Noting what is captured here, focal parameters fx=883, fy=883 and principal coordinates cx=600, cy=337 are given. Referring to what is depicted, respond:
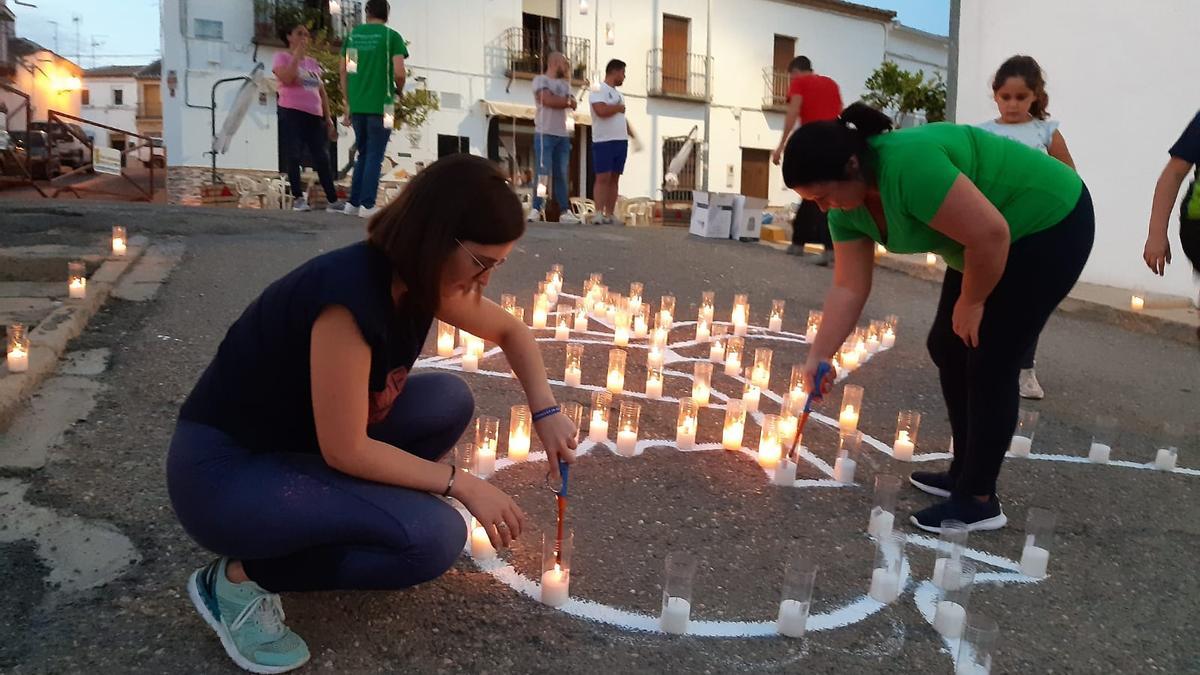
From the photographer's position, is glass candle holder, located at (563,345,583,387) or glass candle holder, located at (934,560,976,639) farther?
glass candle holder, located at (563,345,583,387)

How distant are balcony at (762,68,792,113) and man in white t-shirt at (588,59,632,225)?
18216 millimetres

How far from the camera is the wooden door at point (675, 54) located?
2623cm

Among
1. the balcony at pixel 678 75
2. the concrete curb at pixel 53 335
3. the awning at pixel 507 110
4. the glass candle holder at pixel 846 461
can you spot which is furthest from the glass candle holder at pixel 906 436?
the balcony at pixel 678 75

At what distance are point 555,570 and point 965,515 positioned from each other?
1.60 meters

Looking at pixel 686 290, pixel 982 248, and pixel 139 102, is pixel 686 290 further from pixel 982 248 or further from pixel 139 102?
pixel 139 102

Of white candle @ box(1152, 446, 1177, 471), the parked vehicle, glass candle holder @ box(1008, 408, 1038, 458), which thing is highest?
the parked vehicle

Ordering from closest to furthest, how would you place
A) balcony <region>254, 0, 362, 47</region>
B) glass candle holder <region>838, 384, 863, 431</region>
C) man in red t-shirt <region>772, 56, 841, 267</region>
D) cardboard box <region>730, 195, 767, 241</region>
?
glass candle holder <region>838, 384, 863, 431</region> < man in red t-shirt <region>772, 56, 841, 267</region> < cardboard box <region>730, 195, 767, 241</region> < balcony <region>254, 0, 362, 47</region>

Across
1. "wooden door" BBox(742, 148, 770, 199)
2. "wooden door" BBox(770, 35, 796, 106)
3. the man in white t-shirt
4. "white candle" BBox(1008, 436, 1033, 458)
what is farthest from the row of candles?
"wooden door" BBox(770, 35, 796, 106)

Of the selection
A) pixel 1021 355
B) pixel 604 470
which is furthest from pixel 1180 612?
pixel 604 470

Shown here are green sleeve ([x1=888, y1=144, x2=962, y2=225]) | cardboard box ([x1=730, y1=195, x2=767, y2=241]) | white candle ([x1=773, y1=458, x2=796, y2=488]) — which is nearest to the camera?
green sleeve ([x1=888, y1=144, x2=962, y2=225])

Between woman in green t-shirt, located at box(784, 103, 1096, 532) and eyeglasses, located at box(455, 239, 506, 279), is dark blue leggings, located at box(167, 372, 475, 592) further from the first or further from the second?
woman in green t-shirt, located at box(784, 103, 1096, 532)

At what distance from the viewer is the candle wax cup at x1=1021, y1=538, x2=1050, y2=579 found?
2.90 meters

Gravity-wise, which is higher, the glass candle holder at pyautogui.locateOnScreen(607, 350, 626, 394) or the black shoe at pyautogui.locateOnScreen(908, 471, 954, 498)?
the glass candle holder at pyautogui.locateOnScreen(607, 350, 626, 394)

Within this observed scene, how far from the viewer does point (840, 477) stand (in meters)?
3.61
